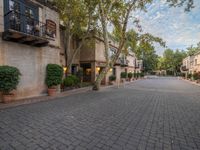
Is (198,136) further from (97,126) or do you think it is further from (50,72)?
(50,72)

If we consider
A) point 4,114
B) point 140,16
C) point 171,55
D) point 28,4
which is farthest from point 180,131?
point 171,55

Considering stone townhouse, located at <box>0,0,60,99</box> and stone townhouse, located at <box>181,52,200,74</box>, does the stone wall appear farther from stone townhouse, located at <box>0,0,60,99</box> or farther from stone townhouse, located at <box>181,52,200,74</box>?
stone townhouse, located at <box>181,52,200,74</box>

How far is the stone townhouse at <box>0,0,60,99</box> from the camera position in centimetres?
849

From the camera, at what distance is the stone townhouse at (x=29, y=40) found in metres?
8.49

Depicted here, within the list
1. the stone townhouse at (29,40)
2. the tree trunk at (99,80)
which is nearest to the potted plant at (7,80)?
the stone townhouse at (29,40)

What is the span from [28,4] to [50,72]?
468 centimetres

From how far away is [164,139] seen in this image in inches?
162

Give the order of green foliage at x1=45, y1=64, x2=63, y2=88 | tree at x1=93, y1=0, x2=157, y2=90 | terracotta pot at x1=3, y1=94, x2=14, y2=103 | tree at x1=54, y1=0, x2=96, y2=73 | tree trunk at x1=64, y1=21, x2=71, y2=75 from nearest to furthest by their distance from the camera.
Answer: terracotta pot at x1=3, y1=94, x2=14, y2=103 < green foliage at x1=45, y1=64, x2=63, y2=88 < tree at x1=54, y1=0, x2=96, y2=73 < tree at x1=93, y1=0, x2=157, y2=90 < tree trunk at x1=64, y1=21, x2=71, y2=75

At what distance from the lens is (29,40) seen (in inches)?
372

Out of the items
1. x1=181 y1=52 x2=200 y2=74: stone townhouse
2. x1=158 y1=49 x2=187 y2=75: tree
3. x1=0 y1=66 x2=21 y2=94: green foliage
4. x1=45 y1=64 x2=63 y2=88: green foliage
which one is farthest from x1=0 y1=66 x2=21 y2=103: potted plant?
x1=158 y1=49 x2=187 y2=75: tree

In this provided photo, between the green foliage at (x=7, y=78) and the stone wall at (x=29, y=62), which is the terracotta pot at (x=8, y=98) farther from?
the stone wall at (x=29, y=62)

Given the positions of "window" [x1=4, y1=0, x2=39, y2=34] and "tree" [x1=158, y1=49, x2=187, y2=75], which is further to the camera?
"tree" [x1=158, y1=49, x2=187, y2=75]

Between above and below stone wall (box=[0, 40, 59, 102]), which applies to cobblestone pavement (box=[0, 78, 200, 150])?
below

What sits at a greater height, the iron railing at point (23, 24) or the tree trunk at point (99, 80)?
the iron railing at point (23, 24)
